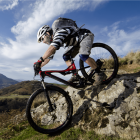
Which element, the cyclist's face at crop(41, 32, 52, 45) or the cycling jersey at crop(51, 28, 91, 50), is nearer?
the cycling jersey at crop(51, 28, 91, 50)

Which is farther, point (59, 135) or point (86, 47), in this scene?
point (86, 47)

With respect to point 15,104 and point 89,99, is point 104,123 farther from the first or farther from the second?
point 15,104

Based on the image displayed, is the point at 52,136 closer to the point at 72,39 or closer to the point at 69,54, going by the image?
the point at 69,54

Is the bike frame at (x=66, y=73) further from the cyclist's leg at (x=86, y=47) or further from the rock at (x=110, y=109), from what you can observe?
the rock at (x=110, y=109)

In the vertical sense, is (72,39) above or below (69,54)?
above

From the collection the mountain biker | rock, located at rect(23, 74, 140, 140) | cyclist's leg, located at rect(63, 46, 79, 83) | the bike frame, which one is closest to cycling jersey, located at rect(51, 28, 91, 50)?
the mountain biker

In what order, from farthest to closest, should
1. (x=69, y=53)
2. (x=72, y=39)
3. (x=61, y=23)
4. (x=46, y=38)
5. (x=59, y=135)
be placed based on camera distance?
1. (x=69, y=53)
2. (x=72, y=39)
3. (x=46, y=38)
4. (x=61, y=23)
5. (x=59, y=135)

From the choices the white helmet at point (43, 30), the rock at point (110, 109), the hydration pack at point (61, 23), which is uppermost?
the hydration pack at point (61, 23)

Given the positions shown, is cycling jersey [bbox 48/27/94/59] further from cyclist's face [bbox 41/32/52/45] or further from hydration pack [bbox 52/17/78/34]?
cyclist's face [bbox 41/32/52/45]

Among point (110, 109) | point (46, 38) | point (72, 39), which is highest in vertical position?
point (72, 39)

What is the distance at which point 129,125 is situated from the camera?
2.95 metres

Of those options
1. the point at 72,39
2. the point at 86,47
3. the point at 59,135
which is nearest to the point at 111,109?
the point at 59,135

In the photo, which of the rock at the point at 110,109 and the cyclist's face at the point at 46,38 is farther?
the cyclist's face at the point at 46,38

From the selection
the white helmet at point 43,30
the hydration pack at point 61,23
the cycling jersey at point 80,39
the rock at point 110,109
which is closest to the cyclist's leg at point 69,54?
the cycling jersey at point 80,39
